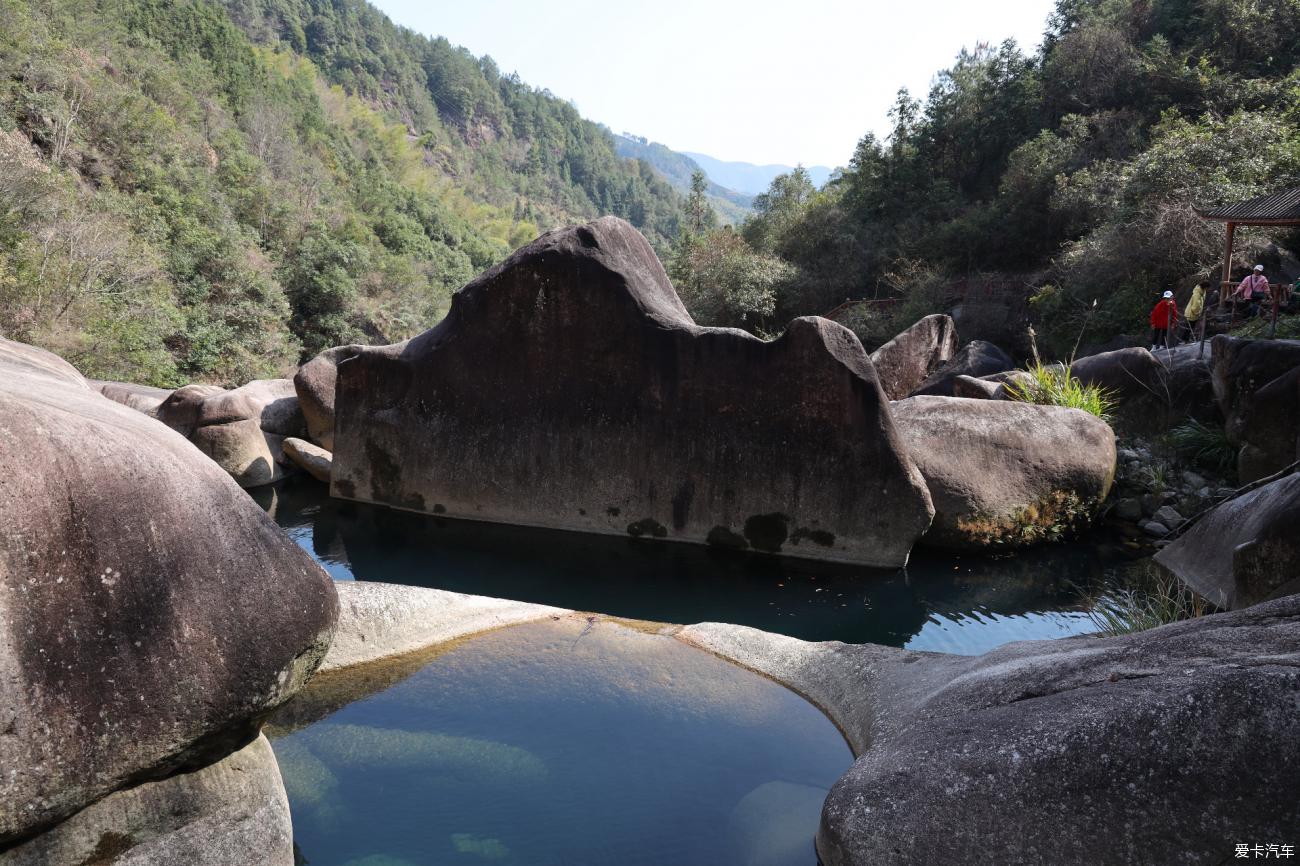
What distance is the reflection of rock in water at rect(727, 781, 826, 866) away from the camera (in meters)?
3.78

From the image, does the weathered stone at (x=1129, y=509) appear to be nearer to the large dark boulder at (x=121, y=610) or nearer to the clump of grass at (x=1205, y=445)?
the clump of grass at (x=1205, y=445)

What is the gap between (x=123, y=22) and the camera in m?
33.9

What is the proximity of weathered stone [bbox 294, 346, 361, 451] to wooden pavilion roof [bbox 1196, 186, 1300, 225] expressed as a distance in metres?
13.3

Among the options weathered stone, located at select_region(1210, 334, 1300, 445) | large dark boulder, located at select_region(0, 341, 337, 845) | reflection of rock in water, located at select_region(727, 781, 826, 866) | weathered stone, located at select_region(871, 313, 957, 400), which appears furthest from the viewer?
weathered stone, located at select_region(871, 313, 957, 400)

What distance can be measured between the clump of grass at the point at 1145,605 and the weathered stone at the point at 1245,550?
13cm

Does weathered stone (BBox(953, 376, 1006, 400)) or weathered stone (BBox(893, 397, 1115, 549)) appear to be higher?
weathered stone (BBox(953, 376, 1006, 400))

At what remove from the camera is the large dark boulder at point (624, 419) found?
8.21m

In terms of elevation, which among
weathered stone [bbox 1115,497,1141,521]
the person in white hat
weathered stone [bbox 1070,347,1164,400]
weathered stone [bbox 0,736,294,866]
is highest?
the person in white hat

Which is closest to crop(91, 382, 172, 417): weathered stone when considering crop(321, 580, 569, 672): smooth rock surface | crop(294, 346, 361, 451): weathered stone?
crop(294, 346, 361, 451): weathered stone

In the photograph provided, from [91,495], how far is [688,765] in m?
3.09

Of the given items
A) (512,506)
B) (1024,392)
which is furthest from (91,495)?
(1024,392)

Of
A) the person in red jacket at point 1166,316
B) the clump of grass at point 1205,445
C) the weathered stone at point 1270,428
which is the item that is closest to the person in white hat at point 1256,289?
the person in red jacket at point 1166,316

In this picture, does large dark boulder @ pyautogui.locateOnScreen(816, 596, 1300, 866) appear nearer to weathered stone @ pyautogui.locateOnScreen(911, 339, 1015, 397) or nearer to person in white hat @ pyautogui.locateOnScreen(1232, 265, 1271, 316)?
weathered stone @ pyautogui.locateOnScreen(911, 339, 1015, 397)

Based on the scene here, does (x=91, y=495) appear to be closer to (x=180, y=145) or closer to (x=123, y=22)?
(x=180, y=145)
